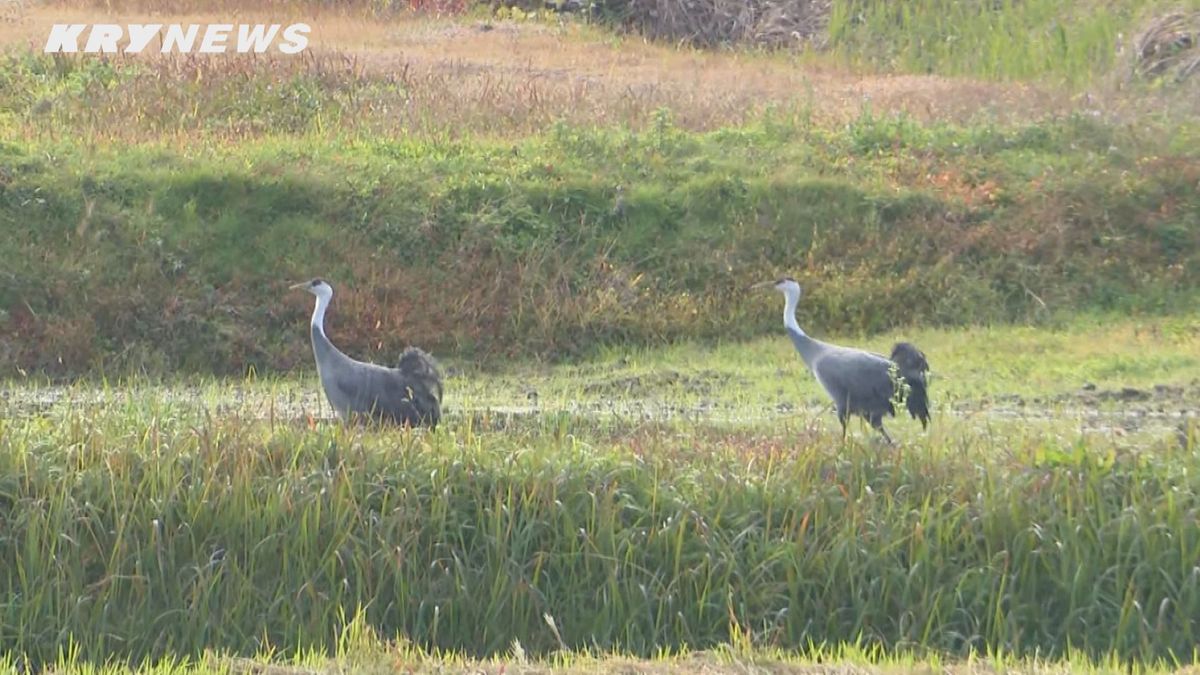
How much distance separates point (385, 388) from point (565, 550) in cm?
265

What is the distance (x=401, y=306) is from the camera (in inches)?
594

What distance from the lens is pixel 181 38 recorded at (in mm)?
23188

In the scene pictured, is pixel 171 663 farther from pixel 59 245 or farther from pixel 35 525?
pixel 59 245

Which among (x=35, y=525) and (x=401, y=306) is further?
(x=401, y=306)

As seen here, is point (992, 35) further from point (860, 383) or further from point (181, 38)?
point (860, 383)

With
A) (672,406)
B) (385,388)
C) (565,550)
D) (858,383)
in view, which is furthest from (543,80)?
(565,550)

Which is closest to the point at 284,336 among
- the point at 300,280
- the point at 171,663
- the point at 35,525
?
the point at 300,280

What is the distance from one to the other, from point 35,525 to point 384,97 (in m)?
10.9

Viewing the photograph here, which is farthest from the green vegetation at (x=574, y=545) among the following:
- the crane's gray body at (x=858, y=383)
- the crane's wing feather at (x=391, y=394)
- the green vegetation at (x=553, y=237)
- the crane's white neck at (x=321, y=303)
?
the green vegetation at (x=553, y=237)

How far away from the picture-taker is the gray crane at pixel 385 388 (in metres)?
11.2

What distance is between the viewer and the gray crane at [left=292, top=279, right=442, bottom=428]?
440 inches

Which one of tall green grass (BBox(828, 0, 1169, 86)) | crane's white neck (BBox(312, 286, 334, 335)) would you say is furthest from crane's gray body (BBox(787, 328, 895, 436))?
tall green grass (BBox(828, 0, 1169, 86))

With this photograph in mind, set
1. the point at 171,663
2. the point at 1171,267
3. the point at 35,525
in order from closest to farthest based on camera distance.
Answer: the point at 171,663, the point at 35,525, the point at 1171,267

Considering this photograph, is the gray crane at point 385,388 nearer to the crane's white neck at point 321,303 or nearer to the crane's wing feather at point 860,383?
the crane's white neck at point 321,303
